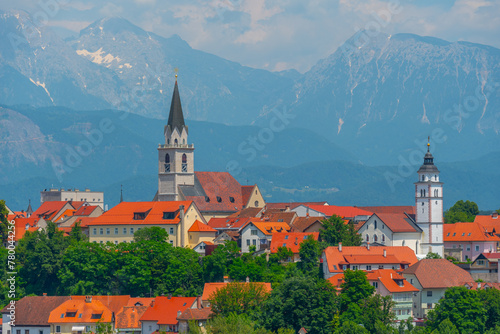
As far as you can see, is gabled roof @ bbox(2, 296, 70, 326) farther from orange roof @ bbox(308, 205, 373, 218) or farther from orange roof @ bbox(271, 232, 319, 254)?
orange roof @ bbox(308, 205, 373, 218)

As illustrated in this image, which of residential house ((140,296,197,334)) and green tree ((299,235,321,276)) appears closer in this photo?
residential house ((140,296,197,334))

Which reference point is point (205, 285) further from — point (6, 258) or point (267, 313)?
point (6, 258)

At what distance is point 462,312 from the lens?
79.8m

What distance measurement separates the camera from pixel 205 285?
90.9 meters

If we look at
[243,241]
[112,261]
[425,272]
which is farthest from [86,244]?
[425,272]

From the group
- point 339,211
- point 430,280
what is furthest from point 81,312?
point 339,211

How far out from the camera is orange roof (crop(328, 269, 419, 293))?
8712 centimetres

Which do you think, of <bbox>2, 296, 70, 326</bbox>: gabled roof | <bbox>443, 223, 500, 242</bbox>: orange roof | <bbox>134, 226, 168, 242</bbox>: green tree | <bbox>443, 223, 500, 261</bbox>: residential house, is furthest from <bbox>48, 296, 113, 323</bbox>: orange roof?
<bbox>443, 223, 500, 242</bbox>: orange roof

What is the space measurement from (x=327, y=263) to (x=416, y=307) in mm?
9351

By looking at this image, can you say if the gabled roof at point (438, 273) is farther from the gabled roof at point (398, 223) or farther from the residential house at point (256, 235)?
the residential house at point (256, 235)

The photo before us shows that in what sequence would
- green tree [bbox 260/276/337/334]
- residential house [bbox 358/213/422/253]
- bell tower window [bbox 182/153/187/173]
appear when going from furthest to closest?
bell tower window [bbox 182/153/187/173] → residential house [bbox 358/213/422/253] → green tree [bbox 260/276/337/334]

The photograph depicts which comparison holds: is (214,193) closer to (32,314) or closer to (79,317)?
(79,317)

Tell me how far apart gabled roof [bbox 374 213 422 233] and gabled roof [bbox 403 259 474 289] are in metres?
11.4

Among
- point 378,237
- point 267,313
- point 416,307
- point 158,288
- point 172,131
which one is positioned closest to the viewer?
point 267,313
